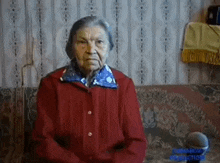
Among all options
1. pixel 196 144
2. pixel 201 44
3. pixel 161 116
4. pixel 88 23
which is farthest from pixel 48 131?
pixel 201 44

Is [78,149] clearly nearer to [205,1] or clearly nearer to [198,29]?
[198,29]

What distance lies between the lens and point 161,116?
1.57m

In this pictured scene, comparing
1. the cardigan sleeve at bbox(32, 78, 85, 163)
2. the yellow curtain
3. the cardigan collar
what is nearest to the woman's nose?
the cardigan collar

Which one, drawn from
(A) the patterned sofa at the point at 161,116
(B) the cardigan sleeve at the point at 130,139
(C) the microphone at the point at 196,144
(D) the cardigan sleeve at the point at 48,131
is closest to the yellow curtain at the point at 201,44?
(A) the patterned sofa at the point at 161,116

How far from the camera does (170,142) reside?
5.08 feet

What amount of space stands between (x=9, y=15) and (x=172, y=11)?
1106mm

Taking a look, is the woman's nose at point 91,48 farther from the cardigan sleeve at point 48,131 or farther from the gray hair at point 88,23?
the cardigan sleeve at point 48,131

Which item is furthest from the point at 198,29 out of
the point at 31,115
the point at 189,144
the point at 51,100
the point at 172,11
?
the point at 31,115

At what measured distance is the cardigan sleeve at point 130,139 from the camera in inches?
42.4

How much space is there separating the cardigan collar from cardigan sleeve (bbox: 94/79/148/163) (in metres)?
0.10

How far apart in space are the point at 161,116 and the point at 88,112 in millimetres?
654

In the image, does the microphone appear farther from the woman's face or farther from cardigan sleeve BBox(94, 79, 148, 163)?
the woman's face

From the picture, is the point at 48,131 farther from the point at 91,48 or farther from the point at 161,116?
the point at 161,116

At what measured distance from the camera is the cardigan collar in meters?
1.13
